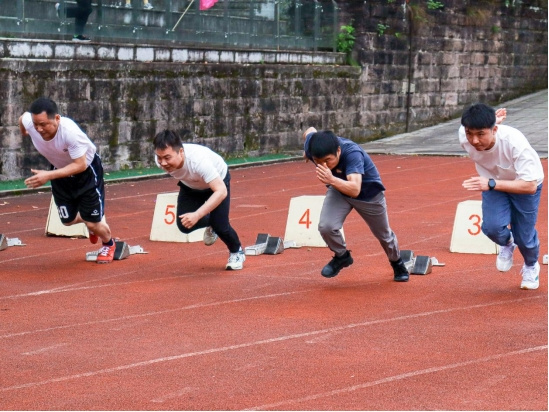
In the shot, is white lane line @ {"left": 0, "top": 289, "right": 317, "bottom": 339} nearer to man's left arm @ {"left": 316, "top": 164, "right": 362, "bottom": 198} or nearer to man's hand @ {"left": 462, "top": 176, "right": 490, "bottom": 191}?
man's left arm @ {"left": 316, "top": 164, "right": 362, "bottom": 198}

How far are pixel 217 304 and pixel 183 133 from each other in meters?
12.6

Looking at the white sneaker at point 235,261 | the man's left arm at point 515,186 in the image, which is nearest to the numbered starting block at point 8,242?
the white sneaker at point 235,261

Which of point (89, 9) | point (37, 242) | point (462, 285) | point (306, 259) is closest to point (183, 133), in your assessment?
point (89, 9)

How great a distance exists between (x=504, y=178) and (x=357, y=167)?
3.82 ft

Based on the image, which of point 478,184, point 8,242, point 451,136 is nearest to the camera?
point 478,184

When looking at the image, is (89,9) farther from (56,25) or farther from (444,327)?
(444,327)

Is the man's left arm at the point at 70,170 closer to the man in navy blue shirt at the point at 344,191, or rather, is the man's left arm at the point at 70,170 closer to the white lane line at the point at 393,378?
the man in navy blue shirt at the point at 344,191

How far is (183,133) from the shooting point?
2073 centimetres

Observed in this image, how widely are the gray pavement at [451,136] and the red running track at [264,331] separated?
39.7 feet

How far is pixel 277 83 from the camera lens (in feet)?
76.7

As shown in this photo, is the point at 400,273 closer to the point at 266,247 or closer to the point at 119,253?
the point at 266,247

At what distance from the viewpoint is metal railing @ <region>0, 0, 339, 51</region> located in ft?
58.0

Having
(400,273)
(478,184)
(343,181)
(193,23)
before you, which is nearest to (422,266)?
(400,273)

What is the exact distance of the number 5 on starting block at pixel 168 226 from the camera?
39.2ft
